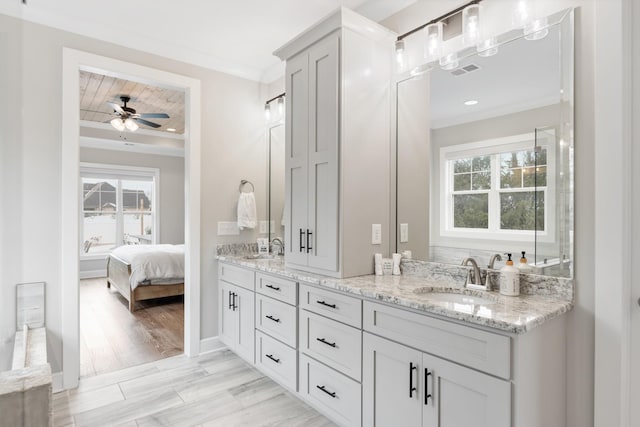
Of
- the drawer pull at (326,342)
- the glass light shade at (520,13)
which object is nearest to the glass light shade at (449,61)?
the glass light shade at (520,13)

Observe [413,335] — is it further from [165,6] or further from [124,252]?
[124,252]

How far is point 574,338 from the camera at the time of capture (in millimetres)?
1588

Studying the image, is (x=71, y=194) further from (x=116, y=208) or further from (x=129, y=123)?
(x=116, y=208)

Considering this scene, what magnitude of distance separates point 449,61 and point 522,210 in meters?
0.95

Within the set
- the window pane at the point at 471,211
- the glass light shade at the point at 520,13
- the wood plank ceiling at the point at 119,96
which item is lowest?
the window pane at the point at 471,211

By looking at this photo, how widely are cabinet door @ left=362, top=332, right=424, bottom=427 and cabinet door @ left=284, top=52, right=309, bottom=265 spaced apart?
2.76ft

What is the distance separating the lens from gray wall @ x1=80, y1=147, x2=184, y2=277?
23.6 feet

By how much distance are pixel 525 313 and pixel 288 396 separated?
177cm

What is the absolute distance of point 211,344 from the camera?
10.9 feet

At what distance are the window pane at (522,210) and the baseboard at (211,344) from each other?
2648mm

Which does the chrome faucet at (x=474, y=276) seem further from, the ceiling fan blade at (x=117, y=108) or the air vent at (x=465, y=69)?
the ceiling fan blade at (x=117, y=108)

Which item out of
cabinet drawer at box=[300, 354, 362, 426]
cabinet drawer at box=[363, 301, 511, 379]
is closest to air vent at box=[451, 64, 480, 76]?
cabinet drawer at box=[363, 301, 511, 379]

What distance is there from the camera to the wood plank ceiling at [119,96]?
393 centimetres

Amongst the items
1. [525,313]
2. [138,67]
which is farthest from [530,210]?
[138,67]
